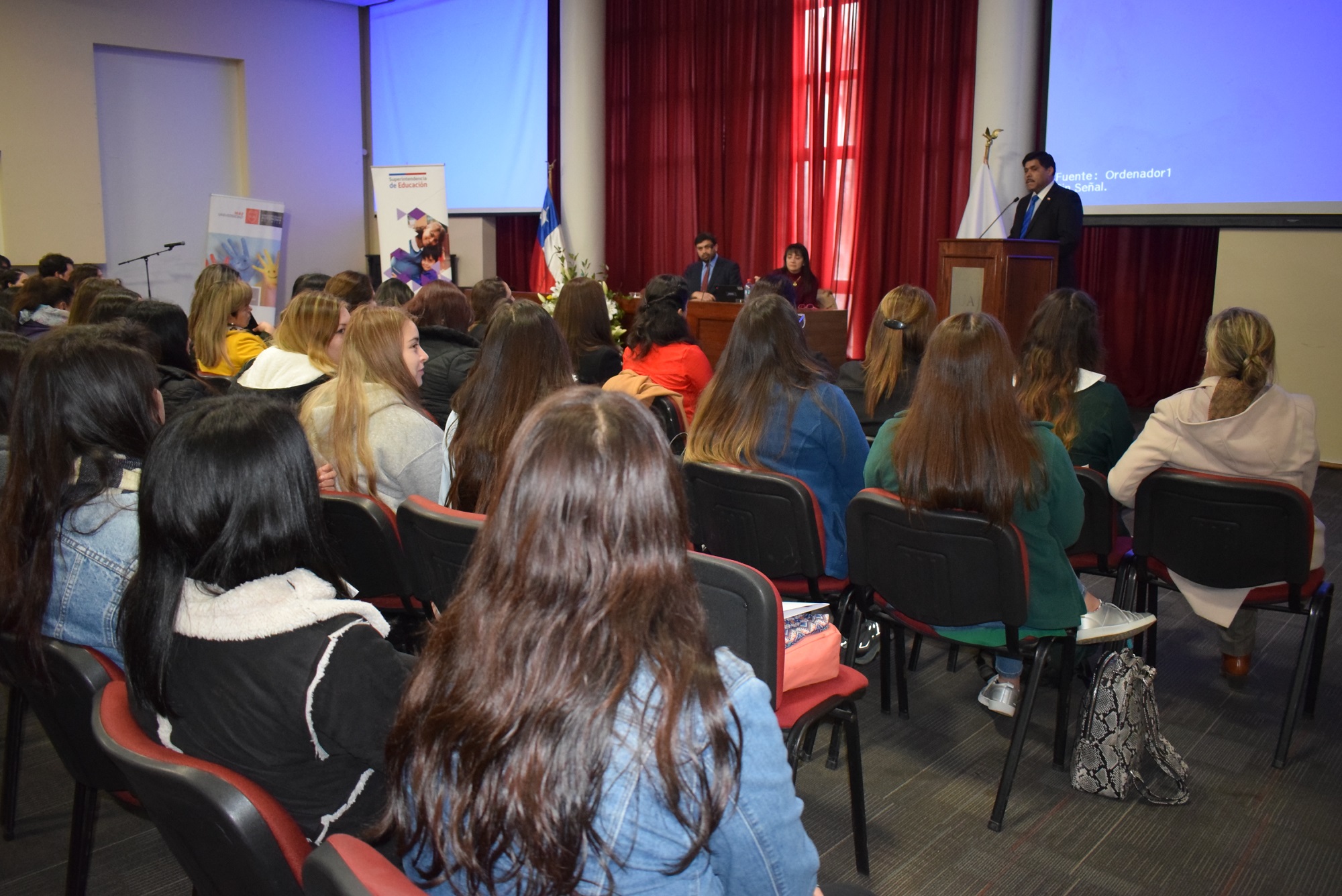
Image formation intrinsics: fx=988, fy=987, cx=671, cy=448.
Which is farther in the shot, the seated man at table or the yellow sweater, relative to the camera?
the seated man at table

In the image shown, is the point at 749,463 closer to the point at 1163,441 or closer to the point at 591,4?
the point at 1163,441

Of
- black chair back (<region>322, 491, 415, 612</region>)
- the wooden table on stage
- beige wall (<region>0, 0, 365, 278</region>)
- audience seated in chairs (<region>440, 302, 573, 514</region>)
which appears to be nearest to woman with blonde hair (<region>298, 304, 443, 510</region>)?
audience seated in chairs (<region>440, 302, 573, 514</region>)

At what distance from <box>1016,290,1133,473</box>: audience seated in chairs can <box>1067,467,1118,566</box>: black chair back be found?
6.6 inches

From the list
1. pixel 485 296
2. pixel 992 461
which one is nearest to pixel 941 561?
pixel 992 461

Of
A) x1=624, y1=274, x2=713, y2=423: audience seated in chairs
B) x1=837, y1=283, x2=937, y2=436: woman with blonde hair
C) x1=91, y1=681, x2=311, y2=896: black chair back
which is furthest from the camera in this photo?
x1=624, y1=274, x2=713, y2=423: audience seated in chairs

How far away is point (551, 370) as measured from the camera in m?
2.66

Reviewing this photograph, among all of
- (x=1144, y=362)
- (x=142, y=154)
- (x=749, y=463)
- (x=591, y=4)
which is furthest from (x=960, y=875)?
(x=142, y=154)

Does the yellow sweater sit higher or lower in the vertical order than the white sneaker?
higher

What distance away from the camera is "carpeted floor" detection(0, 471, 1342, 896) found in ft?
7.16

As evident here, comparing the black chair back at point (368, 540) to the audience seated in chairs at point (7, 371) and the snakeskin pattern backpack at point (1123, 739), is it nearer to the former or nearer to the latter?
the audience seated in chairs at point (7, 371)

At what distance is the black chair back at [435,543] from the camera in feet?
6.64

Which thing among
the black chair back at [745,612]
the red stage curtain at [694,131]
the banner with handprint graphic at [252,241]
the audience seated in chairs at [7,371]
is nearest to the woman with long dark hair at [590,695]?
the black chair back at [745,612]

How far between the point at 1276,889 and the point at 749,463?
1.59 meters

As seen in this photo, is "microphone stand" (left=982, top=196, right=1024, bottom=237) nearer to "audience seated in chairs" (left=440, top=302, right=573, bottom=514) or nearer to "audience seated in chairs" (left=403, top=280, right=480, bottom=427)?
"audience seated in chairs" (left=403, top=280, right=480, bottom=427)
